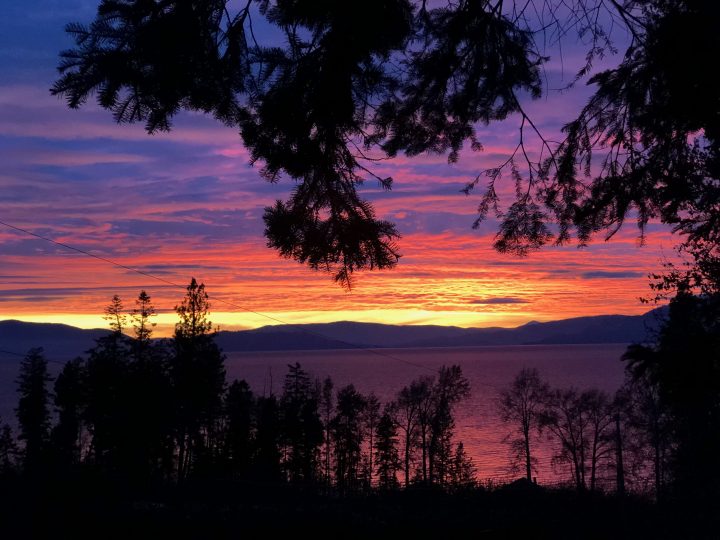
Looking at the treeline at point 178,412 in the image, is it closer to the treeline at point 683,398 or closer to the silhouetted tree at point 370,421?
the silhouetted tree at point 370,421

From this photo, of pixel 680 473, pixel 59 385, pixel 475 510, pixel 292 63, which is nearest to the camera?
pixel 292 63

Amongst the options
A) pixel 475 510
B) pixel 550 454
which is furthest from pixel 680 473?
pixel 550 454

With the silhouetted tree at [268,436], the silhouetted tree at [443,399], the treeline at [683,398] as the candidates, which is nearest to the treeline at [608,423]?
the treeline at [683,398]

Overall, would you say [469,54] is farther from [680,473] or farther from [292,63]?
[680,473]

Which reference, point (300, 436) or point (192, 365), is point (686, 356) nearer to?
point (192, 365)

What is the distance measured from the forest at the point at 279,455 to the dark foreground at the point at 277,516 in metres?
0.05

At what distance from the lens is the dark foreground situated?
8.38 m

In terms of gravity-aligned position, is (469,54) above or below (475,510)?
above

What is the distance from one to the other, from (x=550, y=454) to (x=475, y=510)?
2968 inches

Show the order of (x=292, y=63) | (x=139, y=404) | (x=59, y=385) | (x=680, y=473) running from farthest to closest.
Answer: (x=59, y=385) < (x=139, y=404) < (x=680, y=473) < (x=292, y=63)

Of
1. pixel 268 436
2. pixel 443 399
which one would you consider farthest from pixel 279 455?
pixel 443 399

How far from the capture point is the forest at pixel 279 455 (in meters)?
9.37

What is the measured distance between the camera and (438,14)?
23.1 ft

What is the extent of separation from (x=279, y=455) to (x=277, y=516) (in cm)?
4418
